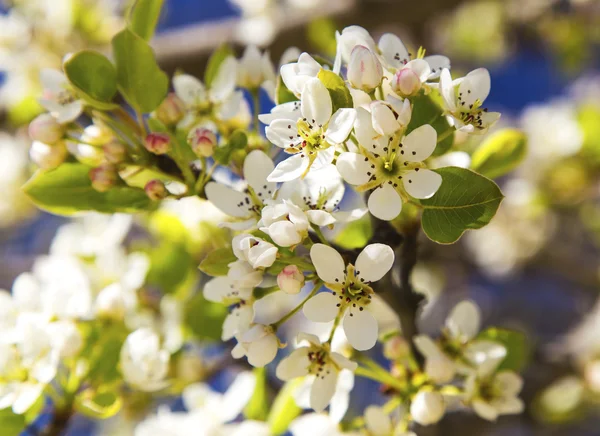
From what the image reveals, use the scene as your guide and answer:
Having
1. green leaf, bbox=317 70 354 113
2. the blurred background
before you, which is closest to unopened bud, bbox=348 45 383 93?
green leaf, bbox=317 70 354 113

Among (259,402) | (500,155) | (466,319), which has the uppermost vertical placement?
(500,155)

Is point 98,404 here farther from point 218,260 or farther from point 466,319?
point 466,319

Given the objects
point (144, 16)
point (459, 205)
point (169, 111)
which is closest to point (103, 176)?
point (169, 111)

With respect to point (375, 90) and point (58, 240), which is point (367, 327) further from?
point (58, 240)

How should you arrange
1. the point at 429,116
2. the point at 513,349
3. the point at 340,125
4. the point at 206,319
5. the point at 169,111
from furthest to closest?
1. the point at 206,319
2. the point at 513,349
3. the point at 169,111
4. the point at 429,116
5. the point at 340,125

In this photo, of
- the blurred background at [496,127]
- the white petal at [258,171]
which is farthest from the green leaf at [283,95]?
the blurred background at [496,127]

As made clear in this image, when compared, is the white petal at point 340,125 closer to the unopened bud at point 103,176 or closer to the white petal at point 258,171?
the white petal at point 258,171

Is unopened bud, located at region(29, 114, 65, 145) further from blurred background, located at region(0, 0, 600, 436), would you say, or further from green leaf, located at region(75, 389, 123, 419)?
blurred background, located at region(0, 0, 600, 436)
